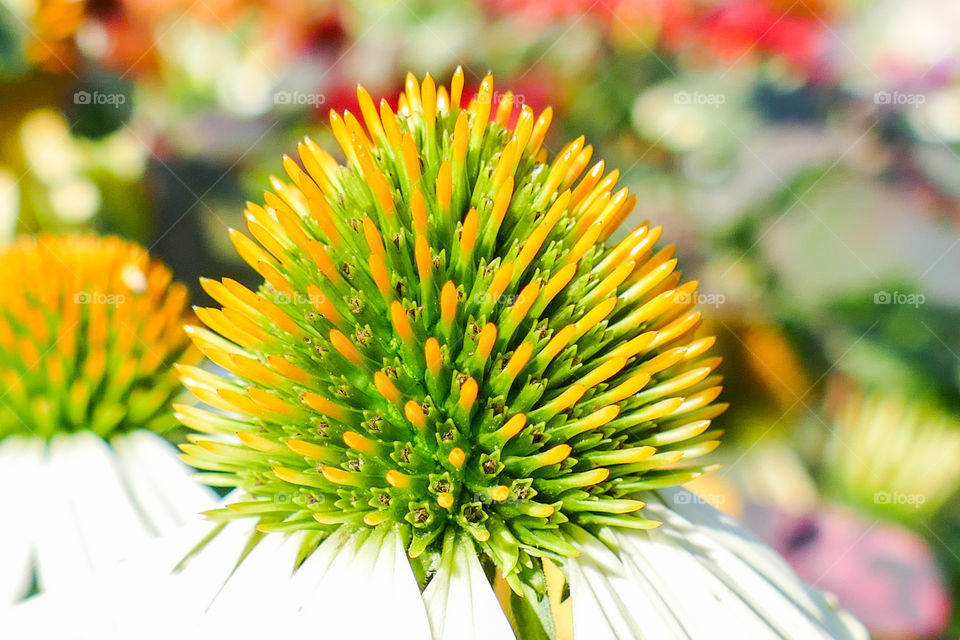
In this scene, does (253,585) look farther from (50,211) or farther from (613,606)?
(50,211)

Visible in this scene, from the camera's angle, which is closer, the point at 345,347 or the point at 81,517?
the point at 345,347

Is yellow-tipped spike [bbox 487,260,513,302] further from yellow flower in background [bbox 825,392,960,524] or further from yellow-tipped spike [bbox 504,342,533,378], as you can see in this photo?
yellow flower in background [bbox 825,392,960,524]

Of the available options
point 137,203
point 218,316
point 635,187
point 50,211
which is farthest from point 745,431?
point 50,211

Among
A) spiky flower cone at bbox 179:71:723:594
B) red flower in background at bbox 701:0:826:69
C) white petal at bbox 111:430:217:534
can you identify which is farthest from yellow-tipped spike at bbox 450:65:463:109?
red flower in background at bbox 701:0:826:69

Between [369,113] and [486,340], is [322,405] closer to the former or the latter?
[486,340]

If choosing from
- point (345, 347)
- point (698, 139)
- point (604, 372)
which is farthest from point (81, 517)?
point (698, 139)

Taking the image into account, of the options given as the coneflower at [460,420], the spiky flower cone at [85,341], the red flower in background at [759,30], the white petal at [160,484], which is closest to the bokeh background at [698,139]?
the red flower in background at [759,30]

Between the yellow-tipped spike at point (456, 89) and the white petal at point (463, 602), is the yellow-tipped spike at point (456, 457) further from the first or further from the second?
the yellow-tipped spike at point (456, 89)
